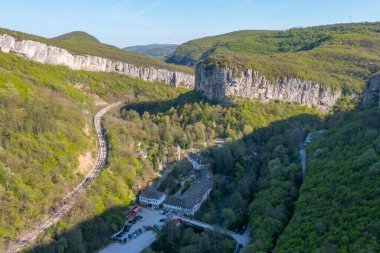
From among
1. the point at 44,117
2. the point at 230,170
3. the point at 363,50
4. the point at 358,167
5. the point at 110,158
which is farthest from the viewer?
the point at 363,50

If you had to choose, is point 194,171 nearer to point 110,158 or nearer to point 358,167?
point 110,158

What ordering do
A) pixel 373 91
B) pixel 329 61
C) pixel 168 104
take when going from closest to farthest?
pixel 373 91 → pixel 168 104 → pixel 329 61

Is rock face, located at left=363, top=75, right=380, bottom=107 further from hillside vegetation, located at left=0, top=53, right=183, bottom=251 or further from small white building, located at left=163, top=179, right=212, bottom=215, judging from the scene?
hillside vegetation, located at left=0, top=53, right=183, bottom=251

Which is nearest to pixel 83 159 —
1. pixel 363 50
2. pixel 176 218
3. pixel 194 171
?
pixel 176 218

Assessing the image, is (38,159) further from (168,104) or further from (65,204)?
(168,104)

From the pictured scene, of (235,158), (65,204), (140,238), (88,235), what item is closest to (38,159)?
(65,204)

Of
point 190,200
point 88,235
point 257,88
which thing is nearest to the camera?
point 88,235

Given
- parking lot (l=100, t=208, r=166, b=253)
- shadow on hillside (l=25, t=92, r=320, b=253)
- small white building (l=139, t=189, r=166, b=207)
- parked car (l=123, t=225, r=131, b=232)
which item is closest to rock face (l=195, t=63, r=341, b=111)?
shadow on hillside (l=25, t=92, r=320, b=253)
